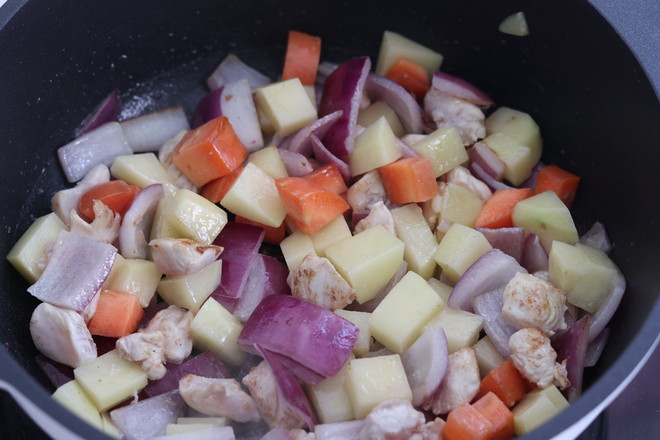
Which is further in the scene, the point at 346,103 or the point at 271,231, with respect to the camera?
the point at 346,103

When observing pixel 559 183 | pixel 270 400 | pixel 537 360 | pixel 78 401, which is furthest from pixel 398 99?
pixel 78 401

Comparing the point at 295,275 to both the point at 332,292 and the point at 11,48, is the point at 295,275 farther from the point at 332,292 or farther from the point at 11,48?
the point at 11,48

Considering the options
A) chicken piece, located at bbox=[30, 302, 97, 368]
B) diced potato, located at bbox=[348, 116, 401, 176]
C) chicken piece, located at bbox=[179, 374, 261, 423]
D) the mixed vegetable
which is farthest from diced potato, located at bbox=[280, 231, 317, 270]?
chicken piece, located at bbox=[30, 302, 97, 368]

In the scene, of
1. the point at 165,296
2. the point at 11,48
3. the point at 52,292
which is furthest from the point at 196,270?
the point at 11,48

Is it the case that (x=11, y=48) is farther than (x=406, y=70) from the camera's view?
No

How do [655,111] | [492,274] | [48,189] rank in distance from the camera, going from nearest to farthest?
1. [655,111]
2. [492,274]
3. [48,189]

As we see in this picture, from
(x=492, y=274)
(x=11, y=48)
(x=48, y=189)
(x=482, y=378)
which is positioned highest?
(x=11, y=48)

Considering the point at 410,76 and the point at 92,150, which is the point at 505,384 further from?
the point at 92,150

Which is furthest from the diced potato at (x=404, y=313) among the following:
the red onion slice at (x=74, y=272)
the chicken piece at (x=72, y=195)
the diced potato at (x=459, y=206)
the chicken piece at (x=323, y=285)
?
the chicken piece at (x=72, y=195)
